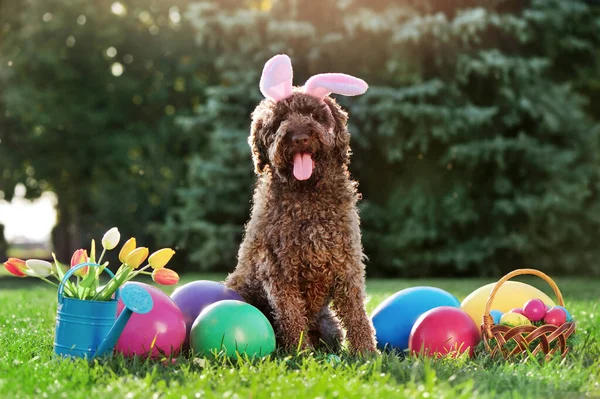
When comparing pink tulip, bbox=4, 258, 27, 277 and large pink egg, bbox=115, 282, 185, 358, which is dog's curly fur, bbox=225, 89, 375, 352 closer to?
large pink egg, bbox=115, 282, 185, 358

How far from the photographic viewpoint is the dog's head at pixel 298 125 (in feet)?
13.2

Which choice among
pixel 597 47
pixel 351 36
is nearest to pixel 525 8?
pixel 597 47

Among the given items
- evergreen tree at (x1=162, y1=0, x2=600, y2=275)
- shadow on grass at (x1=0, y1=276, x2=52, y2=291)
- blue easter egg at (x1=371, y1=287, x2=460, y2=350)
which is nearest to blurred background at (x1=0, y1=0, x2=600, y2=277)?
evergreen tree at (x1=162, y1=0, x2=600, y2=275)

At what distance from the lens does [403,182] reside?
13.0m

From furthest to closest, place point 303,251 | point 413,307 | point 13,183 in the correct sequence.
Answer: point 13,183 → point 413,307 → point 303,251

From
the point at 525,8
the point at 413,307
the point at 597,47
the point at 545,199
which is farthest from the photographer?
the point at 597,47

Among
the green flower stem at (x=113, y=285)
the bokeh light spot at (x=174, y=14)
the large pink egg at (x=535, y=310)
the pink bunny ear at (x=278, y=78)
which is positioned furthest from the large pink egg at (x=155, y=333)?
the bokeh light spot at (x=174, y=14)

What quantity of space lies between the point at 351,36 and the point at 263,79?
8.90m

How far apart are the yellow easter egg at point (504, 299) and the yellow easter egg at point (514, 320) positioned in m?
0.49

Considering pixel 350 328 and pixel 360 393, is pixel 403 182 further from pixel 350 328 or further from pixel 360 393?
pixel 360 393

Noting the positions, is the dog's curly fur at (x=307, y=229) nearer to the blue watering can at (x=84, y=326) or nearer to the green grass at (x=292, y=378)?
the green grass at (x=292, y=378)

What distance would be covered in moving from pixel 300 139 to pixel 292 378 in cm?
141

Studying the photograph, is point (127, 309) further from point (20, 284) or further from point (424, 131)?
point (20, 284)

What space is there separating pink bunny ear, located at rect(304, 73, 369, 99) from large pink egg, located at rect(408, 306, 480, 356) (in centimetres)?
152
